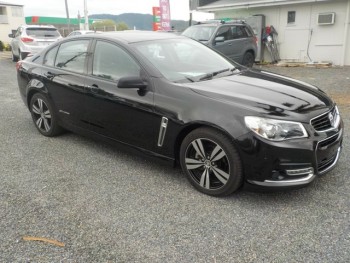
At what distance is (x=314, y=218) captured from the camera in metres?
3.06

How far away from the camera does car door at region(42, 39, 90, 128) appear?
4535 mm

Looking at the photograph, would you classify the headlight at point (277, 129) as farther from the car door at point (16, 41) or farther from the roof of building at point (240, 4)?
the car door at point (16, 41)

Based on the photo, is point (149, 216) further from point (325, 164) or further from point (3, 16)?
point (3, 16)

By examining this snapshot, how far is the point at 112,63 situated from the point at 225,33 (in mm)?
8276

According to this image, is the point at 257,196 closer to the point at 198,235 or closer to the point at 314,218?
the point at 314,218

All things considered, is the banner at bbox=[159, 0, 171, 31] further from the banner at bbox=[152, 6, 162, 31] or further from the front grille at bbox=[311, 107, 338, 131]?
the front grille at bbox=[311, 107, 338, 131]

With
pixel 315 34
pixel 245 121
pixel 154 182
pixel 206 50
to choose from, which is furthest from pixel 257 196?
pixel 315 34

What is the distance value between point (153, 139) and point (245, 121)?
1.06 meters

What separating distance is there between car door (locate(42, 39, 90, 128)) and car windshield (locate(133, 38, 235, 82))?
2.98 ft

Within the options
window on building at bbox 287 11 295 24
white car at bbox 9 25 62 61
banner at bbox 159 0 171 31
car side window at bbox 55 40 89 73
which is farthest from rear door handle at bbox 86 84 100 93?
banner at bbox 159 0 171 31

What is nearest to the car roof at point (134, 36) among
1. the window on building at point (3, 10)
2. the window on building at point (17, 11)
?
the window on building at point (17, 11)

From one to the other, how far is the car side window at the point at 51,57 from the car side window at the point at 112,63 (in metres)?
0.99

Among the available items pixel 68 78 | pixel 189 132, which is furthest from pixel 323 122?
pixel 68 78

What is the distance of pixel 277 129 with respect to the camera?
3.06m
